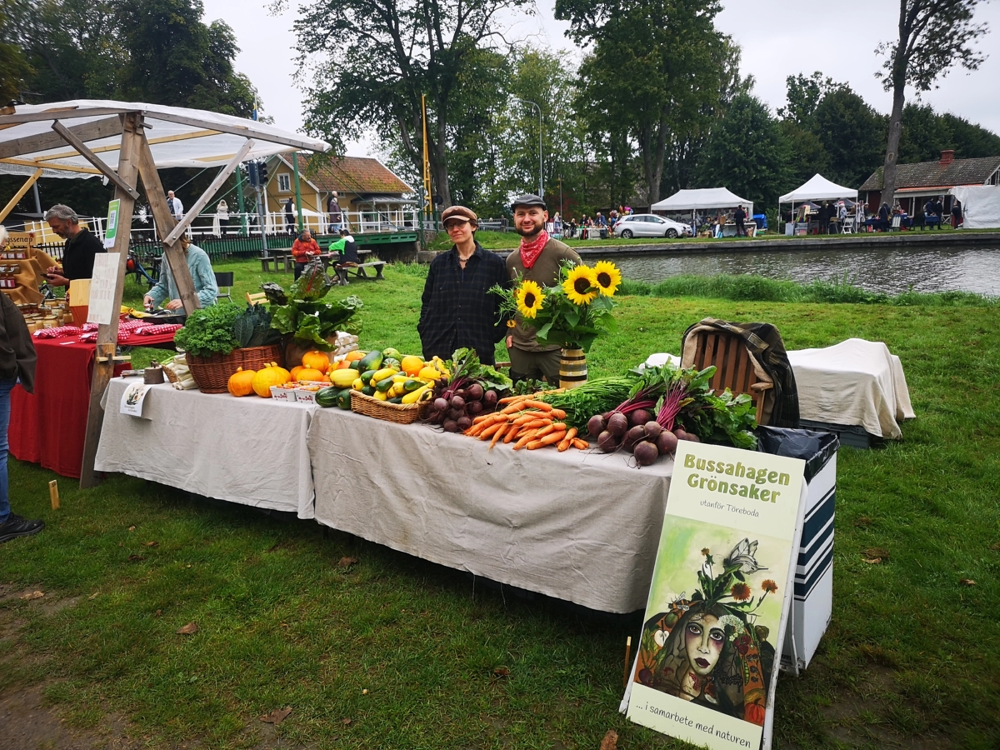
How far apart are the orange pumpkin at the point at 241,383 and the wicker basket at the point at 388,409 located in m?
0.97

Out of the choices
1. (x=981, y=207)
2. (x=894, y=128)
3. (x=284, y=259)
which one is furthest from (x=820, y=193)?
(x=284, y=259)

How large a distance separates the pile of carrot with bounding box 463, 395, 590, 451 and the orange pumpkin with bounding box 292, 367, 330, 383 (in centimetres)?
145

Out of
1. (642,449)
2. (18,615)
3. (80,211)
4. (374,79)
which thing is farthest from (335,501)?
(80,211)

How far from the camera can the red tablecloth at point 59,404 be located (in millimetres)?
5141

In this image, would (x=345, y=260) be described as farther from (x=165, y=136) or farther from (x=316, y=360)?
(x=316, y=360)

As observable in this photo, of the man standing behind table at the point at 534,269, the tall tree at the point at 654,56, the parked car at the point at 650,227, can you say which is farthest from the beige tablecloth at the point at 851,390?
the tall tree at the point at 654,56

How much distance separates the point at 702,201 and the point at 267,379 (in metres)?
38.6

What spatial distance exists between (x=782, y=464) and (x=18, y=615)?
12.3ft

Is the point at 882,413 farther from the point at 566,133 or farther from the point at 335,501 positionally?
the point at 566,133

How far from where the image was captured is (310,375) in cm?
425

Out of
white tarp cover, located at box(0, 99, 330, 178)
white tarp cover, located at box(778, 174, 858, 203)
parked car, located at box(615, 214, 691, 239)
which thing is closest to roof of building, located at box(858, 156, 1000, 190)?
white tarp cover, located at box(778, 174, 858, 203)

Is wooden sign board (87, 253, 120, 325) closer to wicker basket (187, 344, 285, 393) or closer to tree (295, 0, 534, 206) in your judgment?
wicker basket (187, 344, 285, 393)

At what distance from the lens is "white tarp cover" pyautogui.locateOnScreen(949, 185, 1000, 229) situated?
3173cm

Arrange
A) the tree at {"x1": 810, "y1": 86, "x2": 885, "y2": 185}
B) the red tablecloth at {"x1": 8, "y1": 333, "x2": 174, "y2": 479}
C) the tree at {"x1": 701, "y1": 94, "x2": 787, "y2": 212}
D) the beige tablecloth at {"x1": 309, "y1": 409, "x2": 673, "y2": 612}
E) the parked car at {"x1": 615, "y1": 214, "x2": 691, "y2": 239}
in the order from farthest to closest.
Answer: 1. the tree at {"x1": 810, "y1": 86, "x2": 885, "y2": 185}
2. the tree at {"x1": 701, "y1": 94, "x2": 787, "y2": 212}
3. the parked car at {"x1": 615, "y1": 214, "x2": 691, "y2": 239}
4. the red tablecloth at {"x1": 8, "y1": 333, "x2": 174, "y2": 479}
5. the beige tablecloth at {"x1": 309, "y1": 409, "x2": 673, "y2": 612}
